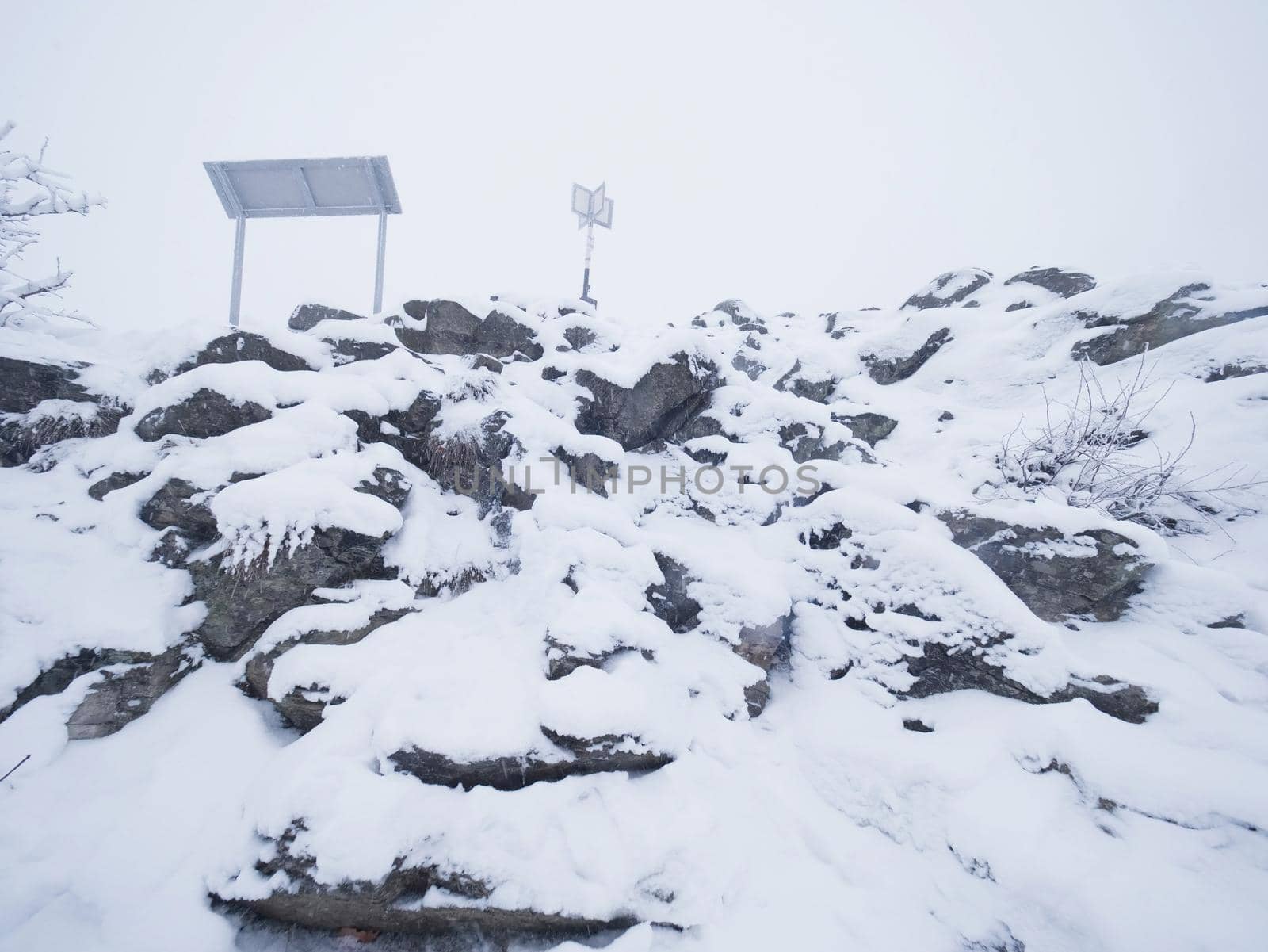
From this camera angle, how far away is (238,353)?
19.6 ft

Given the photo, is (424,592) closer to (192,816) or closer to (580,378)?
(192,816)

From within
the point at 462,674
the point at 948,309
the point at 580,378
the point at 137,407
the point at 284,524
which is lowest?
the point at 462,674

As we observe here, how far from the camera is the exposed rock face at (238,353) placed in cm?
585

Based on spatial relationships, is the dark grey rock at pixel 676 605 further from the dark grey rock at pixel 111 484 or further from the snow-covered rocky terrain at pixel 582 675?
the dark grey rock at pixel 111 484

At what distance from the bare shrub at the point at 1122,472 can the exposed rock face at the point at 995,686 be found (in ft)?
10.3

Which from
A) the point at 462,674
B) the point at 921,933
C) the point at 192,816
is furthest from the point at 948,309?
the point at 192,816

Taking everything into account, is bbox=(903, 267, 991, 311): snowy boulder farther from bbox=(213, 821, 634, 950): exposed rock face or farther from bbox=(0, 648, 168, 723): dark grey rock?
bbox=(0, 648, 168, 723): dark grey rock

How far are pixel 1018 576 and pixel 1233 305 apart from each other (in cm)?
929

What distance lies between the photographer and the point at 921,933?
8.55 ft

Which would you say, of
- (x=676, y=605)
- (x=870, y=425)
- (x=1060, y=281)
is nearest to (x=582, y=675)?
(x=676, y=605)

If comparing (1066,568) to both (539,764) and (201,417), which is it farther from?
(201,417)

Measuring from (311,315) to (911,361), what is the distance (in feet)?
50.0

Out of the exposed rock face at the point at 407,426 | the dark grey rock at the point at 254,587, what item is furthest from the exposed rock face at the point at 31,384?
the dark grey rock at the point at 254,587

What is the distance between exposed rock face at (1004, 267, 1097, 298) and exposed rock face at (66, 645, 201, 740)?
67.5 feet
